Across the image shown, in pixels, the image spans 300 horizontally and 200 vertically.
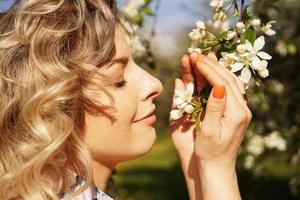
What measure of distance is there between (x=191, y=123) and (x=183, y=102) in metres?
0.19

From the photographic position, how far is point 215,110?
1.71m

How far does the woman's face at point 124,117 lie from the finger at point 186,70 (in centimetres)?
9

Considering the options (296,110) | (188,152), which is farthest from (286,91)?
(188,152)

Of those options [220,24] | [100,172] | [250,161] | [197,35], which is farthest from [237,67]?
[250,161]

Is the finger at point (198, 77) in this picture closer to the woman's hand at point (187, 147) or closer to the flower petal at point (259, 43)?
the woman's hand at point (187, 147)

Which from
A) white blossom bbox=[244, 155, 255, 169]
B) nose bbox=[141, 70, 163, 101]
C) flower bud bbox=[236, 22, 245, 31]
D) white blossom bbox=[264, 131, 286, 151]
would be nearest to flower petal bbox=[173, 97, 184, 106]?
nose bbox=[141, 70, 163, 101]

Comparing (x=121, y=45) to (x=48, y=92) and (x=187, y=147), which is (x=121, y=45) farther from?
(x=187, y=147)

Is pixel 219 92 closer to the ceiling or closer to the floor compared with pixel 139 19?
closer to the ceiling

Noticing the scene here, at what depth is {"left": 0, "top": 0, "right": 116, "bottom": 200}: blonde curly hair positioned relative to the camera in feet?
5.73

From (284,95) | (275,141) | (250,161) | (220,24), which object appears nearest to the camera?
(220,24)

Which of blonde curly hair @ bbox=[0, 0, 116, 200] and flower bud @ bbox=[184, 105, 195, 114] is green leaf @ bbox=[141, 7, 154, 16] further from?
flower bud @ bbox=[184, 105, 195, 114]

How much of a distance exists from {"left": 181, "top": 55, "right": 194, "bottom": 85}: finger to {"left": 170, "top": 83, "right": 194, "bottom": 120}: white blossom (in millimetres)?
42

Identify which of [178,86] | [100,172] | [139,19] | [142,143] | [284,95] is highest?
[178,86]

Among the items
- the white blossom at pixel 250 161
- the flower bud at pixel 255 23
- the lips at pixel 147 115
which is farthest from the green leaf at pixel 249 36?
the white blossom at pixel 250 161
